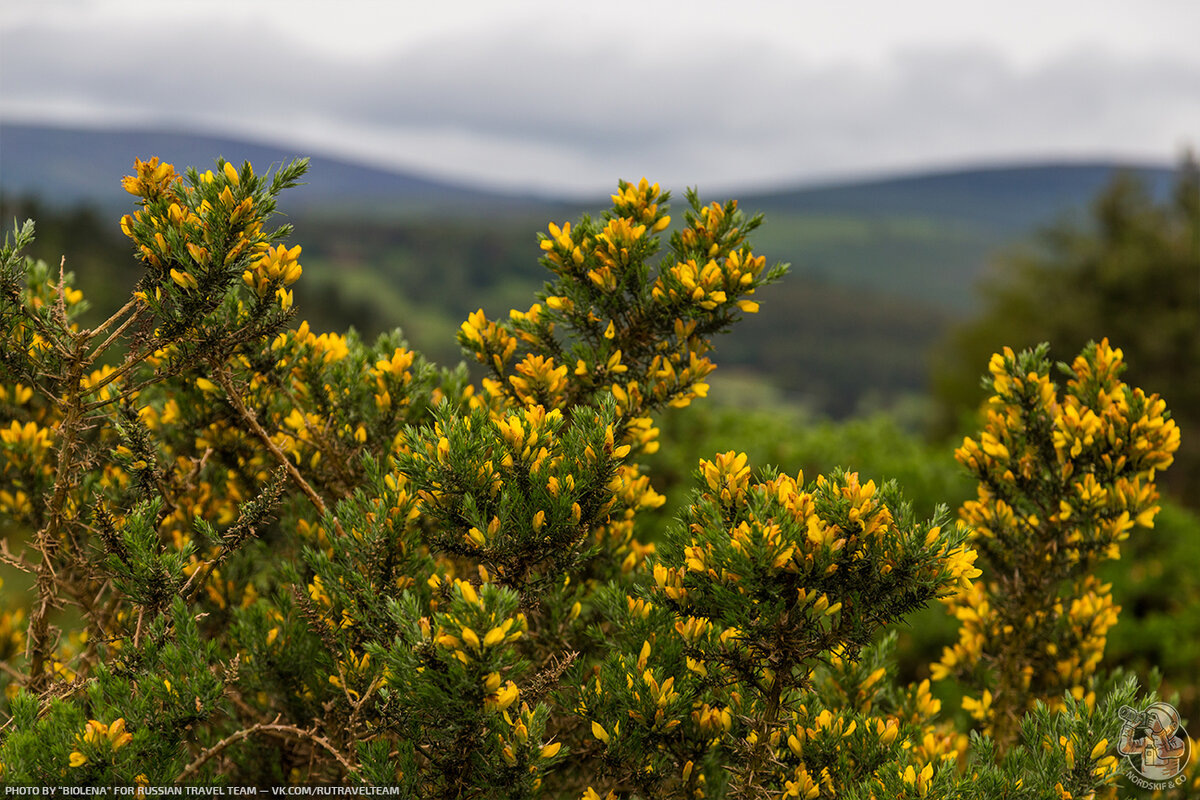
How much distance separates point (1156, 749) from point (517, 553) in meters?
3.06

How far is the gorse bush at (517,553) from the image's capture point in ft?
8.89

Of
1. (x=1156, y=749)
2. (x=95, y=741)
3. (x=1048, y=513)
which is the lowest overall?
(x=1156, y=749)

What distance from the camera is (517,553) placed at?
286cm

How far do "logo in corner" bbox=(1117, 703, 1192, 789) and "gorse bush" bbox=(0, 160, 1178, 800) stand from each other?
312mm

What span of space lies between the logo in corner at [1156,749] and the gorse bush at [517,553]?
0.31 m

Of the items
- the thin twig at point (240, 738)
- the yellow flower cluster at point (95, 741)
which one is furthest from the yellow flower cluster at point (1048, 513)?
the yellow flower cluster at point (95, 741)

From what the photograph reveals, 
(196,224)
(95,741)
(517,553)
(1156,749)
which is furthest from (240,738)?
(1156,749)

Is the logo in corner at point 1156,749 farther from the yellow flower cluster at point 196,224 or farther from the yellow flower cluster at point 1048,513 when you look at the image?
the yellow flower cluster at point 196,224

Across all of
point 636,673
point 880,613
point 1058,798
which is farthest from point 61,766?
point 1058,798

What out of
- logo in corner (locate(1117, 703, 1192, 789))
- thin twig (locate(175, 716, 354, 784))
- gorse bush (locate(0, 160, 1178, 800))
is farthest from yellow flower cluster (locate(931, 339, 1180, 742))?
thin twig (locate(175, 716, 354, 784))

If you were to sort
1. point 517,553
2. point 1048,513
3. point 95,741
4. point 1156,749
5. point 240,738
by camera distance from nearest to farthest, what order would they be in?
point 95,741 → point 517,553 → point 240,738 → point 1156,749 → point 1048,513

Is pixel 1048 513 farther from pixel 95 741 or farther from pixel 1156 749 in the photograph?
pixel 95 741

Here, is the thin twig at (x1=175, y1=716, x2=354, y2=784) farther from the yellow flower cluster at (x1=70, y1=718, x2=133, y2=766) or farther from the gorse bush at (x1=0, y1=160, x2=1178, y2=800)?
the yellow flower cluster at (x1=70, y1=718, x2=133, y2=766)

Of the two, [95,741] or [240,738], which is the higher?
[95,741]
